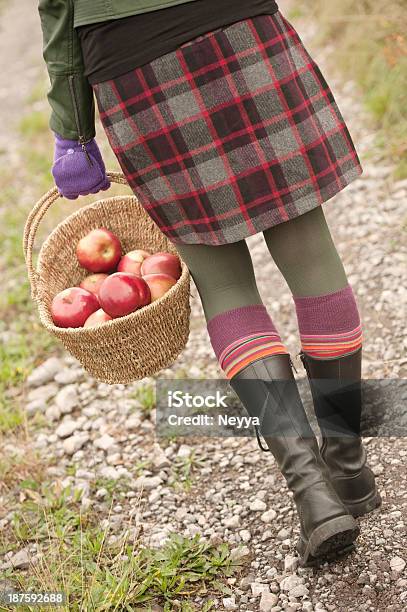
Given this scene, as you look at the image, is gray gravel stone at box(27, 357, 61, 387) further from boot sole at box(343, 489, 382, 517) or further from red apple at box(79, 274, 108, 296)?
boot sole at box(343, 489, 382, 517)

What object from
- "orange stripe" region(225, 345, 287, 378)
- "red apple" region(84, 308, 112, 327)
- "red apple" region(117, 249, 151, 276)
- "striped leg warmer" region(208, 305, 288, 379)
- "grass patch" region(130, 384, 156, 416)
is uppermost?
"striped leg warmer" region(208, 305, 288, 379)

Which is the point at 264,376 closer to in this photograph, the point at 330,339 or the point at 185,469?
the point at 330,339

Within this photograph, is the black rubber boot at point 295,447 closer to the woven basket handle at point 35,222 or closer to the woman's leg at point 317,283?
the woman's leg at point 317,283

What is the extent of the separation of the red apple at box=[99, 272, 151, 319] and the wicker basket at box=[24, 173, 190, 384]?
11cm

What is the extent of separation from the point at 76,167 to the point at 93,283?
2.03 ft

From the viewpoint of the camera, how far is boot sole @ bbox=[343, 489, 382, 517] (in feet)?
7.05

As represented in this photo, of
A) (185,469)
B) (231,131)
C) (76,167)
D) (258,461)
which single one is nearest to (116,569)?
(185,469)

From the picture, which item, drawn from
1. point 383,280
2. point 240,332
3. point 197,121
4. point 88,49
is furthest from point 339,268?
point 383,280

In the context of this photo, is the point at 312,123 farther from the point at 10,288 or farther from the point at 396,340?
the point at 10,288

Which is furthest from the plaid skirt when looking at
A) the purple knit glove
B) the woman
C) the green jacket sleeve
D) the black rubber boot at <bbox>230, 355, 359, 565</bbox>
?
the black rubber boot at <bbox>230, 355, 359, 565</bbox>

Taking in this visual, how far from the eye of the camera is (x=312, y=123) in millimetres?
1699

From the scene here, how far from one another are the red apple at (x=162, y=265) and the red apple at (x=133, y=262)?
0.21ft

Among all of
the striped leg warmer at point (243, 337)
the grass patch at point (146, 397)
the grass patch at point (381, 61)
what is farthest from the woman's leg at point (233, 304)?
the grass patch at point (381, 61)

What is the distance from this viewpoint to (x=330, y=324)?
74.5 inches
